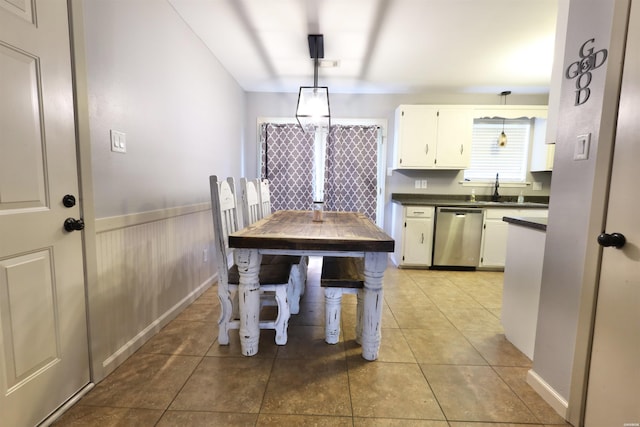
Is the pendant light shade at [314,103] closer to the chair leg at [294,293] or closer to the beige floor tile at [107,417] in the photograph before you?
the chair leg at [294,293]

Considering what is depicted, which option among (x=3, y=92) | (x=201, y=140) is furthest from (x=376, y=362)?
(x=201, y=140)

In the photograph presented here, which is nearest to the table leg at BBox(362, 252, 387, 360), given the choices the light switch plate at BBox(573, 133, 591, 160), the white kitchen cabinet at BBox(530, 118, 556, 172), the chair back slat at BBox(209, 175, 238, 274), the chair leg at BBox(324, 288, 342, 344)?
the chair leg at BBox(324, 288, 342, 344)

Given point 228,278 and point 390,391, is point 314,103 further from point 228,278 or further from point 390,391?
point 390,391

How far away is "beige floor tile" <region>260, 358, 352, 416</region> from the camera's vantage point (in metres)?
1.32

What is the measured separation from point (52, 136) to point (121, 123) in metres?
0.50

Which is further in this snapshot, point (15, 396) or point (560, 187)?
point (560, 187)

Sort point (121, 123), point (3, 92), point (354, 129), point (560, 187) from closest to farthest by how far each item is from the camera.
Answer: point (3, 92) → point (560, 187) → point (121, 123) → point (354, 129)

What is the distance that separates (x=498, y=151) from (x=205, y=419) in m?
4.62

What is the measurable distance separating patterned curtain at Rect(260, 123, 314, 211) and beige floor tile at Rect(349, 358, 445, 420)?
9.27 feet

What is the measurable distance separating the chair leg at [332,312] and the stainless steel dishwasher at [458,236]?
2277 mm

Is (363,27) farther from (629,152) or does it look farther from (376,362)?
(376,362)

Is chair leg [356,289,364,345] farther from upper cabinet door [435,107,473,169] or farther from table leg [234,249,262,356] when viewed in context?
upper cabinet door [435,107,473,169]

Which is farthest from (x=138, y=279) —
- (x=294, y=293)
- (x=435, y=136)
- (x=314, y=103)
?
(x=435, y=136)

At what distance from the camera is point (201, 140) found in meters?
2.73
